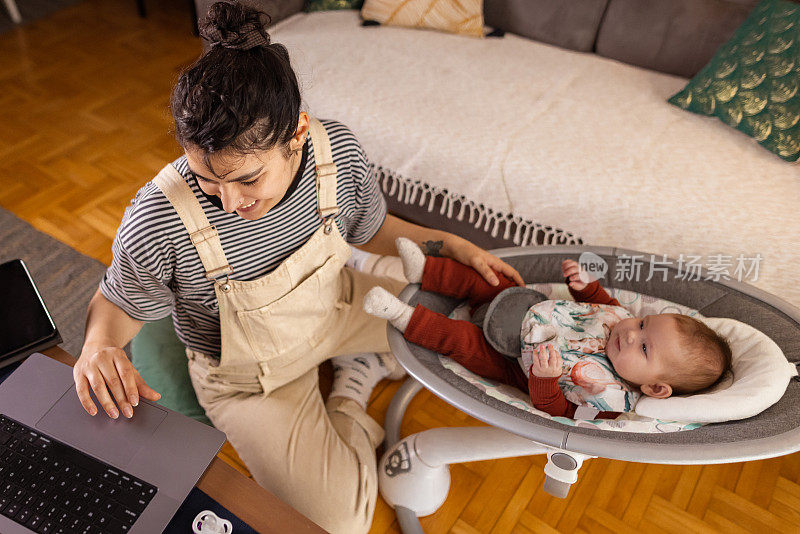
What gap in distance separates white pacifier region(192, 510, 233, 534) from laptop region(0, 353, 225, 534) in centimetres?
3

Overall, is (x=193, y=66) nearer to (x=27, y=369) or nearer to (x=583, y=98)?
(x=27, y=369)

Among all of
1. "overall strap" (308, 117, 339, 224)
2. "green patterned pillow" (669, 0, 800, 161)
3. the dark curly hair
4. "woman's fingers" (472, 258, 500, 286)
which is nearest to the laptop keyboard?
the dark curly hair

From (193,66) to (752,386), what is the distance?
0.89m

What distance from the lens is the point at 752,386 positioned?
0.86 m

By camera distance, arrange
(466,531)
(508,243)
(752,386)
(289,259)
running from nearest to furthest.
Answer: (752,386) < (289,259) < (466,531) < (508,243)

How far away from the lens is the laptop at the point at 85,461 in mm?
647

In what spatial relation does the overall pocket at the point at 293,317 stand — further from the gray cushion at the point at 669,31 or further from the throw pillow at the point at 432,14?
the gray cushion at the point at 669,31

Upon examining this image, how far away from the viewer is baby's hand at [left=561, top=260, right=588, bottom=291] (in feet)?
3.54

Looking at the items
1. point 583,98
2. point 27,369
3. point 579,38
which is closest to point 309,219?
point 27,369

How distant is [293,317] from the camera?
1100 mm

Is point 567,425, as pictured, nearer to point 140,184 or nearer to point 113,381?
point 113,381

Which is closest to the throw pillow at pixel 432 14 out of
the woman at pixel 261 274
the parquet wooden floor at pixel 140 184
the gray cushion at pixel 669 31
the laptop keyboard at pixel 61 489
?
the gray cushion at pixel 669 31

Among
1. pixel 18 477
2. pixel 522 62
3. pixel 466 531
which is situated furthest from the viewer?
pixel 522 62

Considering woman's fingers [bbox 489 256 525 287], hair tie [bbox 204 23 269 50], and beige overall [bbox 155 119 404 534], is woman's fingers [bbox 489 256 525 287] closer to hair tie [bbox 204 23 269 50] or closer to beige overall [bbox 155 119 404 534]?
beige overall [bbox 155 119 404 534]
